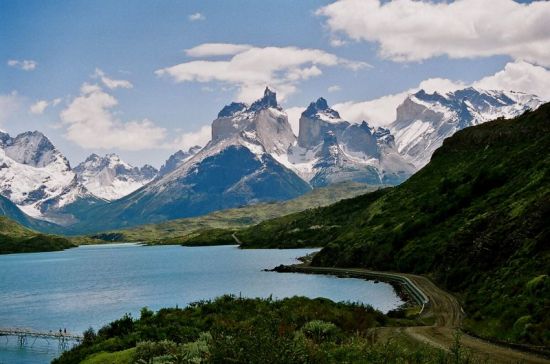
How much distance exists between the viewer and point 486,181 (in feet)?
388

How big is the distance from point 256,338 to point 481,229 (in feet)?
248

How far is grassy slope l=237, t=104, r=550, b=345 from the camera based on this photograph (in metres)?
53.8

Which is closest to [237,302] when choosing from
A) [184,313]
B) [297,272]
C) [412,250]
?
[184,313]

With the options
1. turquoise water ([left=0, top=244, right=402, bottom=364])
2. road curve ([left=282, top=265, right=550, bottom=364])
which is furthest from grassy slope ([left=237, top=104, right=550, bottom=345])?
turquoise water ([left=0, top=244, right=402, bottom=364])

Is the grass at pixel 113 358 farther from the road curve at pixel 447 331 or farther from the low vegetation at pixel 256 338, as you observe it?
the road curve at pixel 447 331

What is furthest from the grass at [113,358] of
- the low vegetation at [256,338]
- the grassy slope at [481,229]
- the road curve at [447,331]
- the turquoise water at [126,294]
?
the turquoise water at [126,294]

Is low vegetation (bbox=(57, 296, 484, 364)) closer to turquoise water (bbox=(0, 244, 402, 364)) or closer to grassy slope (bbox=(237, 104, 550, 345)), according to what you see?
grassy slope (bbox=(237, 104, 550, 345))

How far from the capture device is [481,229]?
88.8 metres

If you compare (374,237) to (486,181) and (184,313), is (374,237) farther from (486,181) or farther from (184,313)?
(184,313)

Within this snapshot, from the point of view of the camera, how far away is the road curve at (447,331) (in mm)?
37237

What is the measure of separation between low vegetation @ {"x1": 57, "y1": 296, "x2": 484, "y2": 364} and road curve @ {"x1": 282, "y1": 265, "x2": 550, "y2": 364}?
10.9 feet

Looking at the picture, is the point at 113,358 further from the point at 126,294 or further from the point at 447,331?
the point at 126,294

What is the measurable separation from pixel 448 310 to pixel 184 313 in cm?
3654

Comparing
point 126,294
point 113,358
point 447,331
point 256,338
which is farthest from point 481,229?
point 126,294
